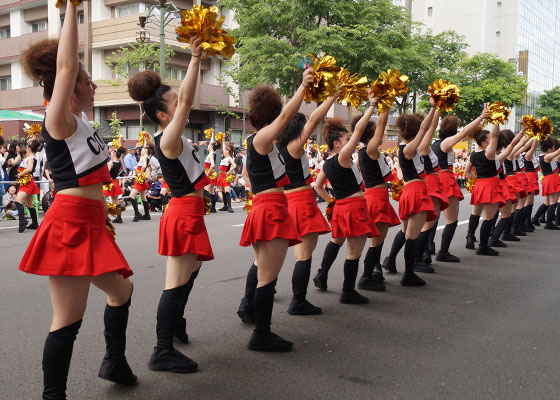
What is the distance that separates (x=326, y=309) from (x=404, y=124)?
2493 millimetres

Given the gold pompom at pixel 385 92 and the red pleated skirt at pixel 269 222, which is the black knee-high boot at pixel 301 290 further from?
the gold pompom at pixel 385 92

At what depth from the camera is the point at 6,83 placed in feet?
115

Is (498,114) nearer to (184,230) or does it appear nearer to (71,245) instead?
(184,230)

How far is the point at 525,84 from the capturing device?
138 ft

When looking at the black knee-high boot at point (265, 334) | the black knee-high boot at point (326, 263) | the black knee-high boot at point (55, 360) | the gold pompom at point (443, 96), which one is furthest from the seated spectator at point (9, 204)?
the black knee-high boot at point (55, 360)

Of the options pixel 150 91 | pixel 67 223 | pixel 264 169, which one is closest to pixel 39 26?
pixel 150 91

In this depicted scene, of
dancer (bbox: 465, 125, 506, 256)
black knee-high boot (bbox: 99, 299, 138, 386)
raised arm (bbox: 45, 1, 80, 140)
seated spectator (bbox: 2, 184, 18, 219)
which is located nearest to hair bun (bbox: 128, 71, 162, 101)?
raised arm (bbox: 45, 1, 80, 140)

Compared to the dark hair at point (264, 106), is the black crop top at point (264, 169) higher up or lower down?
lower down

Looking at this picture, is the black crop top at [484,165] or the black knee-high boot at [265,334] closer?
the black knee-high boot at [265,334]

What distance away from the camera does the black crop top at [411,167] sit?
257 inches

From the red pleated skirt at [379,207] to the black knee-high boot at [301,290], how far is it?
123 cm

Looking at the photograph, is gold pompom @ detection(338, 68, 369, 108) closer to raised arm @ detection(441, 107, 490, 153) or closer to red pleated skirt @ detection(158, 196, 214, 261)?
red pleated skirt @ detection(158, 196, 214, 261)

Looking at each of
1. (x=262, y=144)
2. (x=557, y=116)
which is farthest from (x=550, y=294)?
(x=557, y=116)

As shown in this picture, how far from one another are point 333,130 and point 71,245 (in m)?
3.32
